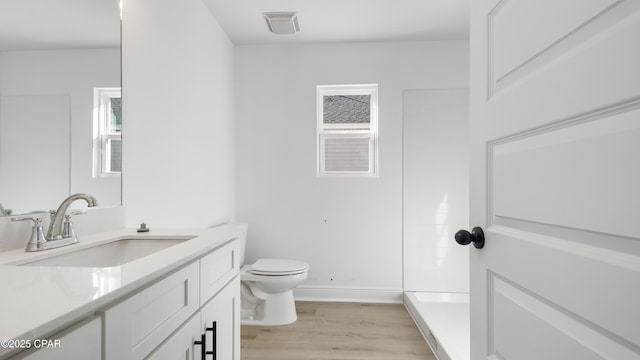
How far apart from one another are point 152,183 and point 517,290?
5.49 feet

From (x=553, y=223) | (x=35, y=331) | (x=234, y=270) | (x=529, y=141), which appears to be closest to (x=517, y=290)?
(x=553, y=223)

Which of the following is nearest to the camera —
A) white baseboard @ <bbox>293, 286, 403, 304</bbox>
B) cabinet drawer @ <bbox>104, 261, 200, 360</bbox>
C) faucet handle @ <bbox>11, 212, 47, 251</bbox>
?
cabinet drawer @ <bbox>104, 261, 200, 360</bbox>

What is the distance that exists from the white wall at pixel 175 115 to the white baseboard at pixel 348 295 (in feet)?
3.40

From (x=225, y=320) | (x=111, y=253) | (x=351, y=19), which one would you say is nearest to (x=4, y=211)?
(x=111, y=253)

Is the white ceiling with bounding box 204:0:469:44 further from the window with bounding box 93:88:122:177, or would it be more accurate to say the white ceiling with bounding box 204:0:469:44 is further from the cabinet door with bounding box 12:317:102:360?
the cabinet door with bounding box 12:317:102:360

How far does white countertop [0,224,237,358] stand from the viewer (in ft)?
1.55

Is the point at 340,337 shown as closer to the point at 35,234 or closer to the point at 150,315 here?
the point at 150,315

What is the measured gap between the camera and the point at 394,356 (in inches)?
78.6

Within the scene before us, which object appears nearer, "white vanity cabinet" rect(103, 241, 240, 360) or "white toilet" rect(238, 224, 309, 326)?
"white vanity cabinet" rect(103, 241, 240, 360)

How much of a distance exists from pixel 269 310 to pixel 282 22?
229cm

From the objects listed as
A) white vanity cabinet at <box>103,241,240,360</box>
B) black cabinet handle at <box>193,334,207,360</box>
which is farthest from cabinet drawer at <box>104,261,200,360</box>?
black cabinet handle at <box>193,334,207,360</box>

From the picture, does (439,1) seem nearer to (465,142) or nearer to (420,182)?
(465,142)

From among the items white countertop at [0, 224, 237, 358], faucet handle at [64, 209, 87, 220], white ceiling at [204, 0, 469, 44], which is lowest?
white countertop at [0, 224, 237, 358]

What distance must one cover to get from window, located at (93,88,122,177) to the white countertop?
462 millimetres
